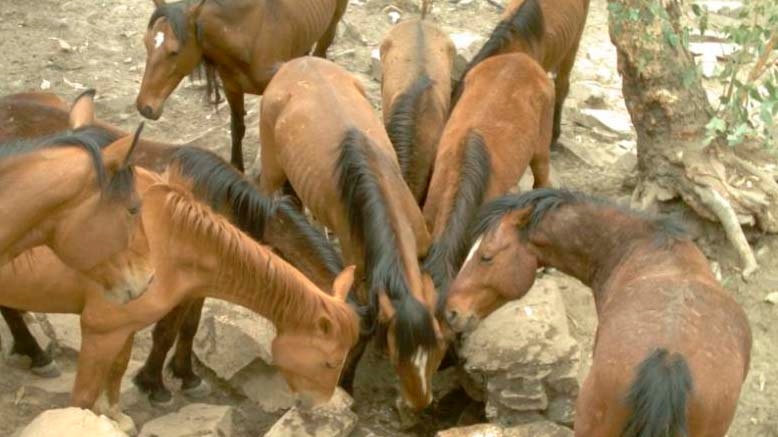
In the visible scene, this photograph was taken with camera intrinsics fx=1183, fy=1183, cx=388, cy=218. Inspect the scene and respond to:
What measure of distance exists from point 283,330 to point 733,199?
3413mm

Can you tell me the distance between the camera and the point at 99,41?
456 inches

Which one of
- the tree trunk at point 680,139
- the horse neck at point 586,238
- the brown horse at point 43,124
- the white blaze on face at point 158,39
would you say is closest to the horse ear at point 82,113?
the brown horse at point 43,124

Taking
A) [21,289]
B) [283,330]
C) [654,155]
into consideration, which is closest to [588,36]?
[654,155]

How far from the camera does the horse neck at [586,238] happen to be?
610 centimetres

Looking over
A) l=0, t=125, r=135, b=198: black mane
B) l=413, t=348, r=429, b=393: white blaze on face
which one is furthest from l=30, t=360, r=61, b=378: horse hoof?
l=0, t=125, r=135, b=198: black mane

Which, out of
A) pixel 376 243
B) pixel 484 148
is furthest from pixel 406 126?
pixel 376 243

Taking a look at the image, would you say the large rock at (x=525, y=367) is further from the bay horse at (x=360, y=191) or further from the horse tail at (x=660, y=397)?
the horse tail at (x=660, y=397)

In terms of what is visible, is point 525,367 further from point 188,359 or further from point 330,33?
point 330,33

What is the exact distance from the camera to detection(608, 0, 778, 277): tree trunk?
7961mm

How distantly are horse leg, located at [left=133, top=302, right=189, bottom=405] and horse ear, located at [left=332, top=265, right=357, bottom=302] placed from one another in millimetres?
916

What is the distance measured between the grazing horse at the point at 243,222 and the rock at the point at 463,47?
11.2 ft

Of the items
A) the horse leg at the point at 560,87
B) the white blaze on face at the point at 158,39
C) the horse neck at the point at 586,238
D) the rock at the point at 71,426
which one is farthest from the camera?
the horse leg at the point at 560,87

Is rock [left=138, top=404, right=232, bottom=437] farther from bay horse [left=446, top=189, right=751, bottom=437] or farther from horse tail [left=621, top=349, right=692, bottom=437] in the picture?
horse tail [left=621, top=349, right=692, bottom=437]

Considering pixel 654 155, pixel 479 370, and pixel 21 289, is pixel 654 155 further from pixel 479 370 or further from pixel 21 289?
pixel 21 289
